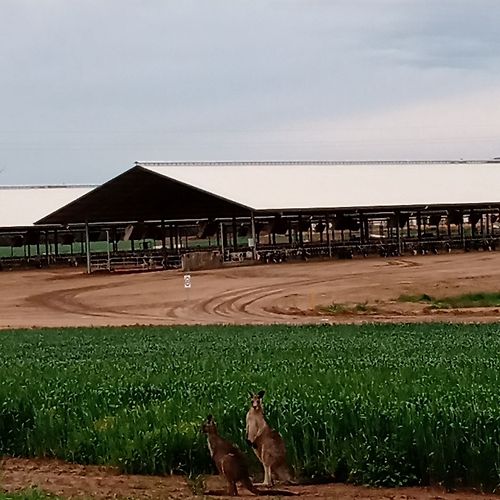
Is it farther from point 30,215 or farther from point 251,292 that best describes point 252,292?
point 30,215

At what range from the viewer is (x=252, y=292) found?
150 feet

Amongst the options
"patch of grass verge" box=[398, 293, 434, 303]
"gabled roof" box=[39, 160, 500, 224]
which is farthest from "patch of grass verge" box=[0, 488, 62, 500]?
"gabled roof" box=[39, 160, 500, 224]

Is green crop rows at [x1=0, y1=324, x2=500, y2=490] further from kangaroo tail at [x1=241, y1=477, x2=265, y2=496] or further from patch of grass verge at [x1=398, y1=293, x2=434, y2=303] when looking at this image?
patch of grass verge at [x1=398, y1=293, x2=434, y2=303]

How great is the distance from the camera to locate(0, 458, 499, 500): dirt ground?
Result: 8.74m

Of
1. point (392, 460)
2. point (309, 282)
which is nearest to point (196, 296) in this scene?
point (309, 282)

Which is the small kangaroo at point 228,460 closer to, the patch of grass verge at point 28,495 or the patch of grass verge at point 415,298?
the patch of grass verge at point 28,495

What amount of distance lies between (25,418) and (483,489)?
533 centimetres

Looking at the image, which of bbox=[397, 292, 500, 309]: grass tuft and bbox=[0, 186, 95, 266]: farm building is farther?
bbox=[0, 186, 95, 266]: farm building

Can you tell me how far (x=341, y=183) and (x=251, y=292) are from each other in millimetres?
23945

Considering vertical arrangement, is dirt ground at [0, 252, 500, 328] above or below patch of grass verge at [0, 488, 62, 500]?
below

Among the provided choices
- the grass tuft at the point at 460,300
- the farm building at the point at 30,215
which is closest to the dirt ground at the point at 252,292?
the grass tuft at the point at 460,300

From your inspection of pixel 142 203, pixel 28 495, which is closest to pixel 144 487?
pixel 28 495

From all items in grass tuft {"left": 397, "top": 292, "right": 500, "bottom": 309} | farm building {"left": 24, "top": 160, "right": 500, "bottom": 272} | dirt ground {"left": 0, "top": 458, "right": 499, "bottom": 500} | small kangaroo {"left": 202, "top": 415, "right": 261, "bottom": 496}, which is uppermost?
farm building {"left": 24, "top": 160, "right": 500, "bottom": 272}

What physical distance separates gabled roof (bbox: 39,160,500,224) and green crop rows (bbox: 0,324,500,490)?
141ft
